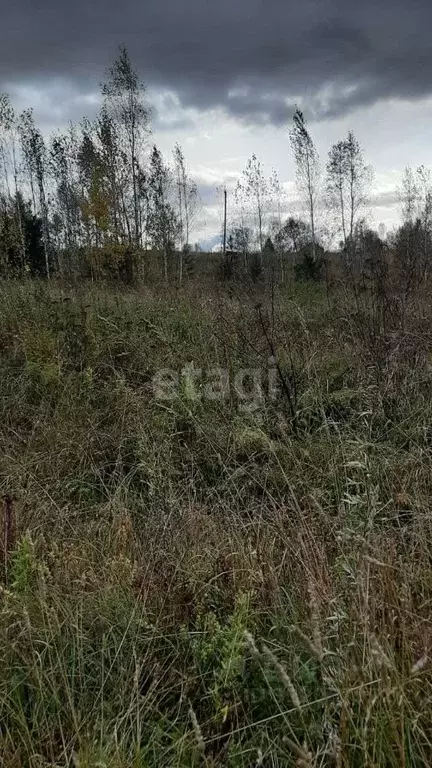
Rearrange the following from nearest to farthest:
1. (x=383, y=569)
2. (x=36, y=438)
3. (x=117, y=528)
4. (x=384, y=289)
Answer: (x=383, y=569) → (x=117, y=528) → (x=36, y=438) → (x=384, y=289)

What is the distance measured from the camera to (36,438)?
3.30 meters

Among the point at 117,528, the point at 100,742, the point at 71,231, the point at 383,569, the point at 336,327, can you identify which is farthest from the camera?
the point at 71,231

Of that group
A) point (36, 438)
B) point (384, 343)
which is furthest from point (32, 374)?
point (384, 343)

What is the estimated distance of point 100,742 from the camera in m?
1.16

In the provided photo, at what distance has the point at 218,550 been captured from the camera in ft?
6.39

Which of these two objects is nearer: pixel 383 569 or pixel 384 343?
pixel 383 569

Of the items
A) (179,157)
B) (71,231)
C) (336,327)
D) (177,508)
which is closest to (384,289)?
(336,327)

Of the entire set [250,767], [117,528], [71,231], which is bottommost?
[250,767]

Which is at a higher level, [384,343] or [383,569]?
[384,343]

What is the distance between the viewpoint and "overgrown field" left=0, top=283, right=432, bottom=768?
119 centimetres

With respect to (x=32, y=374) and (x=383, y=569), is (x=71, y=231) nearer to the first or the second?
(x=32, y=374)

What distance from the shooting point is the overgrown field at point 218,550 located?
1190 mm

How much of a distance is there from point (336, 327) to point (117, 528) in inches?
145

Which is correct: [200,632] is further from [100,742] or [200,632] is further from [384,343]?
[384,343]
